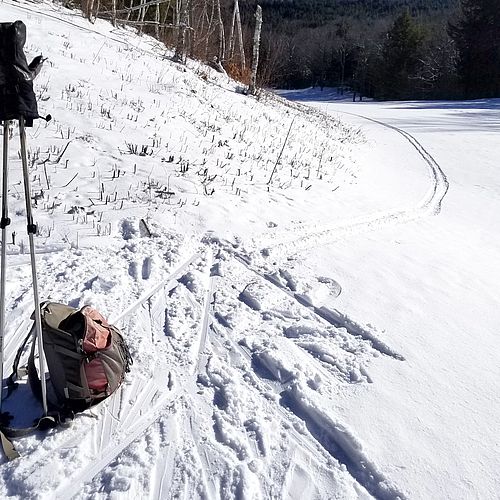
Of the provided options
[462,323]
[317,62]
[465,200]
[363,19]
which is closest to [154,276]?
[462,323]

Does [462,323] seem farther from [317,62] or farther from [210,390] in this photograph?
[317,62]

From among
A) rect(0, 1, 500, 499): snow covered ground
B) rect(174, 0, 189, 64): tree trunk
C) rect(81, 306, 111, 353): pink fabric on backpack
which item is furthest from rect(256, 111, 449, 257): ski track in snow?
rect(174, 0, 189, 64): tree trunk

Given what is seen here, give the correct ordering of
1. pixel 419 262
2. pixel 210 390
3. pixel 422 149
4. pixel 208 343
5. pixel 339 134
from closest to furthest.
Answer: pixel 210 390 < pixel 208 343 < pixel 419 262 < pixel 422 149 < pixel 339 134

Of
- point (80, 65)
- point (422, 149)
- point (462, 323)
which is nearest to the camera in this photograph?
point (462, 323)

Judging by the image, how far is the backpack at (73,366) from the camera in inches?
103

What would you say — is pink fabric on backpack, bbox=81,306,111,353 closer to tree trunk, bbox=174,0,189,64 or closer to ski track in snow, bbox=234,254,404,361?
ski track in snow, bbox=234,254,404,361

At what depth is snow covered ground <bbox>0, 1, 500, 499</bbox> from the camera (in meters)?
2.53

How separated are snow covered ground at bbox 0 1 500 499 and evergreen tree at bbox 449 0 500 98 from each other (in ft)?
125

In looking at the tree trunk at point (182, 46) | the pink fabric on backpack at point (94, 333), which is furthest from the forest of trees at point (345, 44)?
the pink fabric on backpack at point (94, 333)

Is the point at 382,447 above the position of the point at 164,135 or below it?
below

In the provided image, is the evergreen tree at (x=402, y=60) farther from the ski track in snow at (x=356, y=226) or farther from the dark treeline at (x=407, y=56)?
the ski track in snow at (x=356, y=226)

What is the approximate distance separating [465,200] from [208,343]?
280 inches

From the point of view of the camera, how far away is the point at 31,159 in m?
5.69

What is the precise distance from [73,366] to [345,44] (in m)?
63.9
